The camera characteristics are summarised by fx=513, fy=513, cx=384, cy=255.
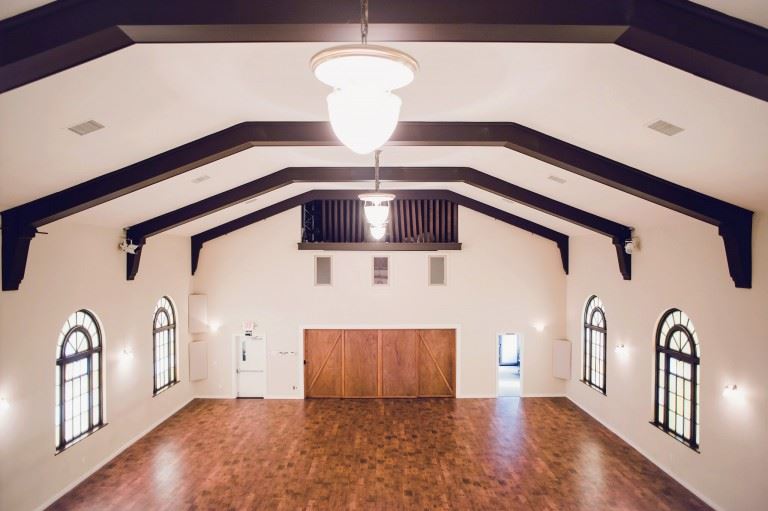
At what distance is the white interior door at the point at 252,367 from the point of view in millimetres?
11453

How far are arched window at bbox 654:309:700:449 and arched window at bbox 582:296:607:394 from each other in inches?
76.8

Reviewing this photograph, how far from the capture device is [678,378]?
7.27 m

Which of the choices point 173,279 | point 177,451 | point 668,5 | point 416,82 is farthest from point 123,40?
point 173,279

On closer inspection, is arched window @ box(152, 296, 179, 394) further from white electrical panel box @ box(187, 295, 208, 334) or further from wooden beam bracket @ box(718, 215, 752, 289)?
wooden beam bracket @ box(718, 215, 752, 289)

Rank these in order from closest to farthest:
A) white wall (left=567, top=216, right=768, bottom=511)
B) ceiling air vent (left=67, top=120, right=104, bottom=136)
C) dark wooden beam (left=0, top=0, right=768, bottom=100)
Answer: dark wooden beam (left=0, top=0, right=768, bottom=100), ceiling air vent (left=67, top=120, right=104, bottom=136), white wall (left=567, top=216, right=768, bottom=511)

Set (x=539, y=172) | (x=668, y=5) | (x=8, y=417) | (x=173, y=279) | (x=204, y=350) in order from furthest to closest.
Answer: (x=204, y=350) → (x=173, y=279) → (x=539, y=172) → (x=8, y=417) → (x=668, y=5)

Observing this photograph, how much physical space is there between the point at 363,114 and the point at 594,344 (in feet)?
32.2

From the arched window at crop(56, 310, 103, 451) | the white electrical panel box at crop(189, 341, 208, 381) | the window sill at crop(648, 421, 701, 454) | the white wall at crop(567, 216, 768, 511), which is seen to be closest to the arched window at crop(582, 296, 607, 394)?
the white wall at crop(567, 216, 768, 511)

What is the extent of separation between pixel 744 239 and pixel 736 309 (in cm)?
83

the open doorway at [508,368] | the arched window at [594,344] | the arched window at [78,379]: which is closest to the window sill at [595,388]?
the arched window at [594,344]

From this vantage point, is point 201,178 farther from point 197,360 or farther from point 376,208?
point 197,360

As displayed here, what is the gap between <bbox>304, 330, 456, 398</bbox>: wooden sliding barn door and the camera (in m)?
11.5

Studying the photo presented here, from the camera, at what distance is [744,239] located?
563 cm

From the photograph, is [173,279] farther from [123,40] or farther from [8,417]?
[123,40]
